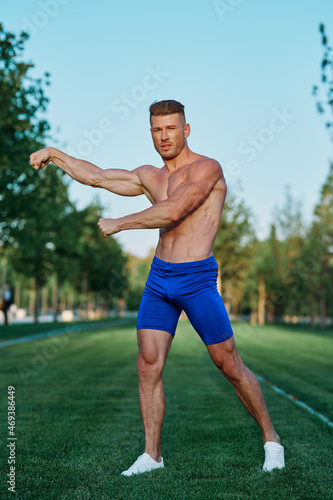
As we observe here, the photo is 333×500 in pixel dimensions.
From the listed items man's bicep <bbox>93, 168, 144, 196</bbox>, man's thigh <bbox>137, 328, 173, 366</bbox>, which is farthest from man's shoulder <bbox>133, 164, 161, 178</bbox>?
man's thigh <bbox>137, 328, 173, 366</bbox>

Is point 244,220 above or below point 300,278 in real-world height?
above

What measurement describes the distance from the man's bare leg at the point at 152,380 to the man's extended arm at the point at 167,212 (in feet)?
2.72

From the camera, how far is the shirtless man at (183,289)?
4.00 meters

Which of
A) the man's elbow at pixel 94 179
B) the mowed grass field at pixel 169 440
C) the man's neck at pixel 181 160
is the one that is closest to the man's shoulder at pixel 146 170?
the man's neck at pixel 181 160

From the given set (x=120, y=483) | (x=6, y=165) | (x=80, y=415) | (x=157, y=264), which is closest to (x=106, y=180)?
(x=157, y=264)

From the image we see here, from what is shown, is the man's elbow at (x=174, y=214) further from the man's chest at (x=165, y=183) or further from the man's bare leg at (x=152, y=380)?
the man's bare leg at (x=152, y=380)

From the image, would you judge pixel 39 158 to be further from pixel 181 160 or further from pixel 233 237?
pixel 233 237

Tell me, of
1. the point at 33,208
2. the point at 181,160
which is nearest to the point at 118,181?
the point at 181,160

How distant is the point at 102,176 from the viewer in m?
4.48

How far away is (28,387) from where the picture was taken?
8930 millimetres

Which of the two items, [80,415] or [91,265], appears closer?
[80,415]

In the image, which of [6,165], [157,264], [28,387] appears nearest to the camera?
[157,264]

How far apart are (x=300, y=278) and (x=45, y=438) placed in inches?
1875

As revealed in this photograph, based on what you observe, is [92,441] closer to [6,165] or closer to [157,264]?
[157,264]
